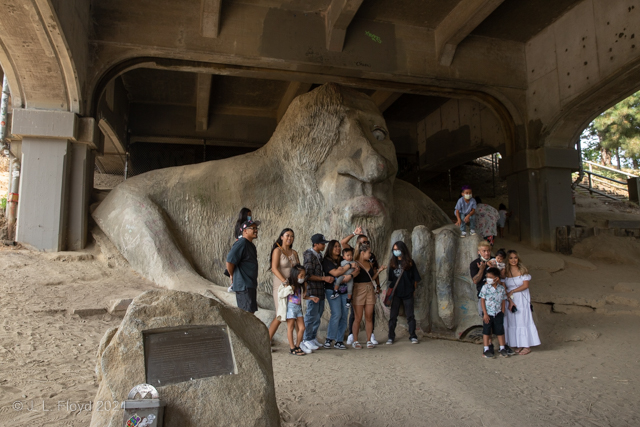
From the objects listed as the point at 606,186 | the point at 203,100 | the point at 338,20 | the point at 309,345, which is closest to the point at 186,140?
the point at 203,100

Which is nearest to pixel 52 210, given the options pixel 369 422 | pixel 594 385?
pixel 369 422

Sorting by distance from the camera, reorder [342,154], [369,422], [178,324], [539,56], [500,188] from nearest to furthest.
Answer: [178,324], [369,422], [342,154], [539,56], [500,188]

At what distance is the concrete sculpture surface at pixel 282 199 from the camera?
5.88 meters

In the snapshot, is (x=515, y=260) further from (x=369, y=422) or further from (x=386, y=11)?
(x=386, y=11)

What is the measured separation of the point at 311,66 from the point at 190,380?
6.62m

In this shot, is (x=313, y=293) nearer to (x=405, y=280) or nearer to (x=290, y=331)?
Answer: (x=290, y=331)

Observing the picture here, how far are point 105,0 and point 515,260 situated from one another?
22.4 feet

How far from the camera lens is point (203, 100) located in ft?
33.7

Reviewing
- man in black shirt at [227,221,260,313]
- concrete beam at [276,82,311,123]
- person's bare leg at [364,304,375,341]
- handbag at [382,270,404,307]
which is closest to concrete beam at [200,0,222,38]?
concrete beam at [276,82,311,123]

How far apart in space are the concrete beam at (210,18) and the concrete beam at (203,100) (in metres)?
1.84

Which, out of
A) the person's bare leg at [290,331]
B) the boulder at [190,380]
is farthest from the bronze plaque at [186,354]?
the person's bare leg at [290,331]

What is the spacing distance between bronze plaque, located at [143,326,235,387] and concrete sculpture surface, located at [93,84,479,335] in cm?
317

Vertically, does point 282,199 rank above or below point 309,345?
above

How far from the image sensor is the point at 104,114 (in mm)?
9078
